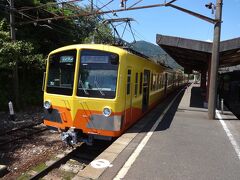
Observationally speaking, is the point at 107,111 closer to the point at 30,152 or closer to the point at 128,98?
the point at 128,98

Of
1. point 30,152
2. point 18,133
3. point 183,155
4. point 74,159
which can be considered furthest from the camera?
point 18,133

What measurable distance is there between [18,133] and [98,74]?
16.0ft

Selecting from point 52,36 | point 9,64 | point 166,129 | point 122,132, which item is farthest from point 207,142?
point 52,36

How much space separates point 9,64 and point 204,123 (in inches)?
395

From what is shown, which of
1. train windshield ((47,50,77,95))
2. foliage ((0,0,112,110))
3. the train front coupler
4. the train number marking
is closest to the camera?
the train number marking

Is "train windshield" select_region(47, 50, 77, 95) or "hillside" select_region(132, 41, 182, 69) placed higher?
"hillside" select_region(132, 41, 182, 69)

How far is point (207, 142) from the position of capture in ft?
26.9

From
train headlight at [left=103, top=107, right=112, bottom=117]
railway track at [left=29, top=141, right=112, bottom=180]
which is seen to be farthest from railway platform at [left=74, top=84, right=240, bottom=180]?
railway track at [left=29, top=141, right=112, bottom=180]

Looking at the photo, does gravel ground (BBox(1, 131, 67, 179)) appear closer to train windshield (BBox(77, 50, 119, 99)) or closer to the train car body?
train windshield (BBox(77, 50, 119, 99))

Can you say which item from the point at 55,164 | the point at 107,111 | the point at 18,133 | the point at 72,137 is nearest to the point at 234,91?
the point at 107,111

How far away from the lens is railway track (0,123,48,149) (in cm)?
991

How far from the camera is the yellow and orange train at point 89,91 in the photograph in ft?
26.0

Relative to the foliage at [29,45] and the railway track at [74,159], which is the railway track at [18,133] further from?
the foliage at [29,45]

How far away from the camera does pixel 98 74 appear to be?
8055mm
